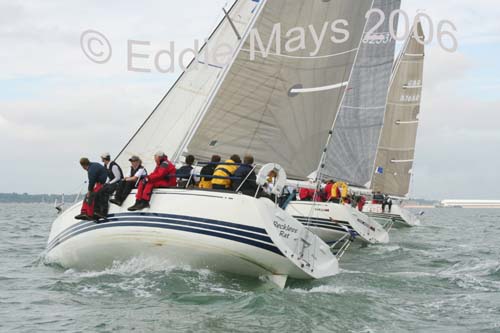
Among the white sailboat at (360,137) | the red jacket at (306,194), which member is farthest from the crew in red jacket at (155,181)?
the red jacket at (306,194)

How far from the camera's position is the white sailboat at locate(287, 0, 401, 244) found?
18294 mm

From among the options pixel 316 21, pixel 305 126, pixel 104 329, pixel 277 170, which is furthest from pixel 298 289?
pixel 316 21

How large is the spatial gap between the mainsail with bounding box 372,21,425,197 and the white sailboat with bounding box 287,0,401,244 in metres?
9.85

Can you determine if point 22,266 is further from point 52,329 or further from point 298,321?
point 298,321

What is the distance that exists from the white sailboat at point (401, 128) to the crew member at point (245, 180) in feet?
83.9

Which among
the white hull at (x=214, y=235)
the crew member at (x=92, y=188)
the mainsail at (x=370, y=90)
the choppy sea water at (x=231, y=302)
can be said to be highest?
the mainsail at (x=370, y=90)

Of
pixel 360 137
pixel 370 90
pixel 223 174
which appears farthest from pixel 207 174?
pixel 370 90

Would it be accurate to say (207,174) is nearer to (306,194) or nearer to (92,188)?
(92,188)

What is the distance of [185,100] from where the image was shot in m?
14.5

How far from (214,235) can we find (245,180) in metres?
1.05

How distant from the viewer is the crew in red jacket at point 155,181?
394 inches

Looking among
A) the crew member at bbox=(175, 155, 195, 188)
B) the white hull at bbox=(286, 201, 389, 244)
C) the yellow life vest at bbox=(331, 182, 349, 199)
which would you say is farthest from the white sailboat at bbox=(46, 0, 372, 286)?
the yellow life vest at bbox=(331, 182, 349, 199)

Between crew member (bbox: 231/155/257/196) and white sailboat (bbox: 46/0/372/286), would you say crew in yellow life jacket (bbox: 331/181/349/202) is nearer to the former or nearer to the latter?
white sailboat (bbox: 46/0/372/286)

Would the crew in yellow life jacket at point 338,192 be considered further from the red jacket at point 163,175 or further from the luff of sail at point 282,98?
the red jacket at point 163,175
